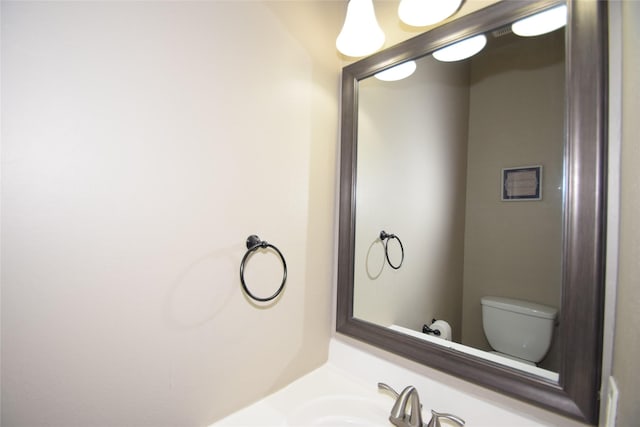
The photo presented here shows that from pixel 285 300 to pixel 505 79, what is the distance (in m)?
1.07

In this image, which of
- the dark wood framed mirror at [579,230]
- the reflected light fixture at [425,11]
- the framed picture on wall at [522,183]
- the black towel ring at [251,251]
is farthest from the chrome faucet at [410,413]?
the reflected light fixture at [425,11]

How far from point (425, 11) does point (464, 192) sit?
0.63 meters

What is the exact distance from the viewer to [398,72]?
1.09 m

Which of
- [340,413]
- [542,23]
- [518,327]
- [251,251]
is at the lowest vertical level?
[340,413]

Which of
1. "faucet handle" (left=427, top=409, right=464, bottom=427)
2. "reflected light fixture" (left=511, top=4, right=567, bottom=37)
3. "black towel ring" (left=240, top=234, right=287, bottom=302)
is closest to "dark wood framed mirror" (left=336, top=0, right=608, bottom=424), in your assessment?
"reflected light fixture" (left=511, top=4, right=567, bottom=37)

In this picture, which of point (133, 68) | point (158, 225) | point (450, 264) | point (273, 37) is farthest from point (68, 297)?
point (450, 264)

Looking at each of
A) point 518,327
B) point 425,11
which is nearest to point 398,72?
point 425,11

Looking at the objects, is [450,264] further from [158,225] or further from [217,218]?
[158,225]

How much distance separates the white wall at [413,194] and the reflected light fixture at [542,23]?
0.55 feet

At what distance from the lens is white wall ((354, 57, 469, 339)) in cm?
97

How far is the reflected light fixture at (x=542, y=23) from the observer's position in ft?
2.40

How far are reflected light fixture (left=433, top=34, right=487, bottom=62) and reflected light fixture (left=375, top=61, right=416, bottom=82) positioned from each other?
98mm

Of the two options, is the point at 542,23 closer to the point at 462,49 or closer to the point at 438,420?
the point at 462,49

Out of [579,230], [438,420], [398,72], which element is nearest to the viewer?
[579,230]
